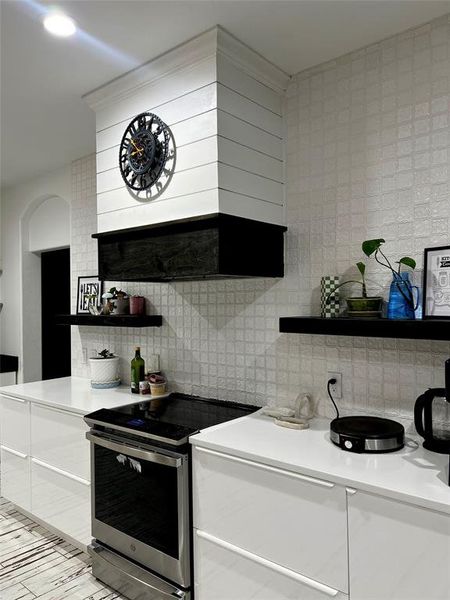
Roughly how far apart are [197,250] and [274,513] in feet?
3.88

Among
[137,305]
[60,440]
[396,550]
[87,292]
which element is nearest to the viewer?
[396,550]

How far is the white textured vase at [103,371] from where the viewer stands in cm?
322

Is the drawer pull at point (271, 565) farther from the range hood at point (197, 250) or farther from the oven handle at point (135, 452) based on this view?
the range hood at point (197, 250)

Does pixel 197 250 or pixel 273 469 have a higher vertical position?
pixel 197 250

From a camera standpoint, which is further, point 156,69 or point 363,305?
point 156,69

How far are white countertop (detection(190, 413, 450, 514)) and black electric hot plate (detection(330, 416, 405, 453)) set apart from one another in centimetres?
3

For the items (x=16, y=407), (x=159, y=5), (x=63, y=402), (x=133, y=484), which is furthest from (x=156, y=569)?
(x=159, y=5)

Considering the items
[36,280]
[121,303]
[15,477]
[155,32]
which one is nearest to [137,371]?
[121,303]

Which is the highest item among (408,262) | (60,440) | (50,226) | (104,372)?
→ (50,226)

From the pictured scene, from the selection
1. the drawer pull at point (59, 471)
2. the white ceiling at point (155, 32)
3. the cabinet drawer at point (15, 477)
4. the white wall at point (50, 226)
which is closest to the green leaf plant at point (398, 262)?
the white ceiling at point (155, 32)

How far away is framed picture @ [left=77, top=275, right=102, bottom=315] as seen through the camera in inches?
143

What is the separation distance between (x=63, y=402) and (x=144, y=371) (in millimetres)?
565

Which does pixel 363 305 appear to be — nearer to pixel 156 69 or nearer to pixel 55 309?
pixel 156 69

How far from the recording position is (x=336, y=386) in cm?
228
